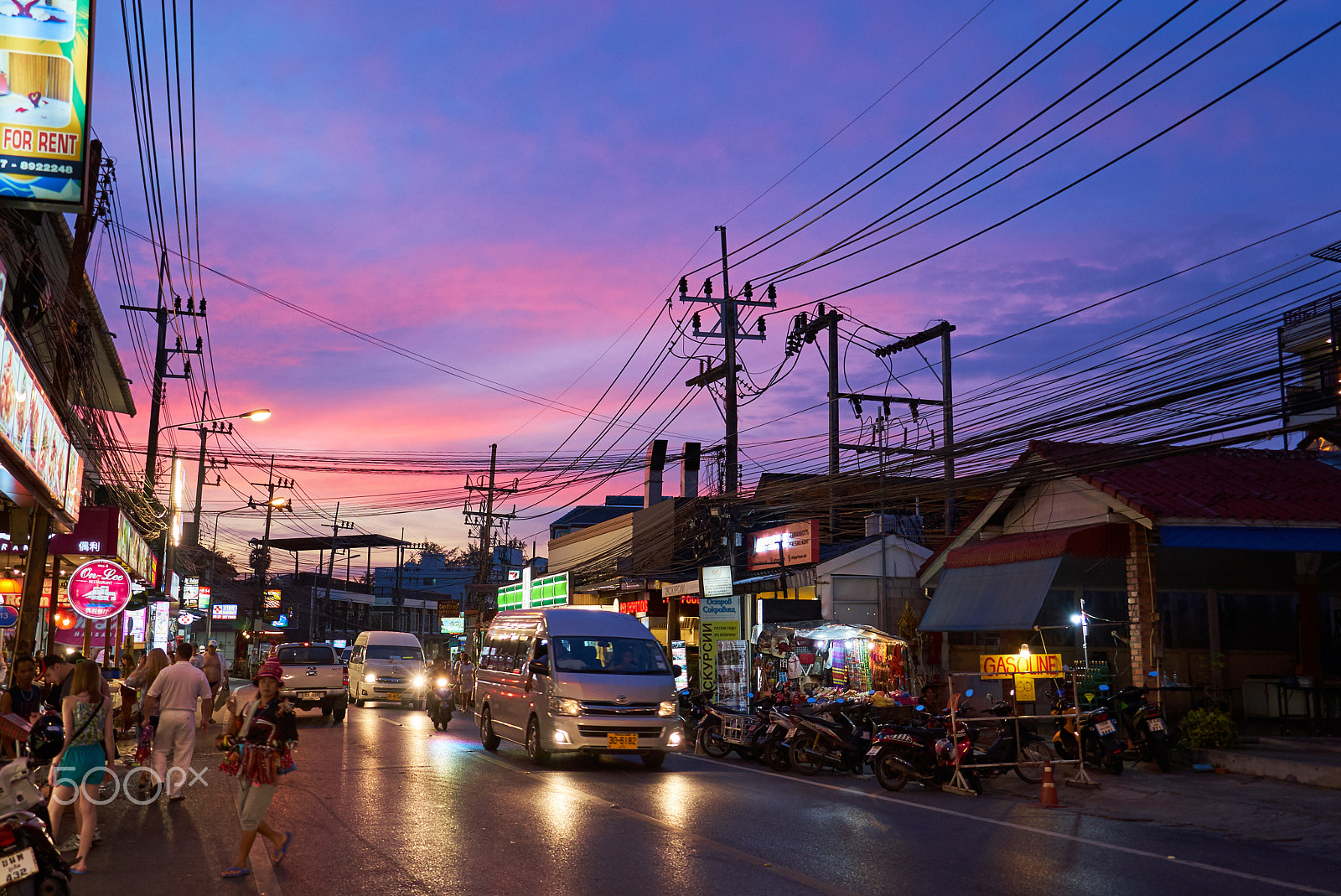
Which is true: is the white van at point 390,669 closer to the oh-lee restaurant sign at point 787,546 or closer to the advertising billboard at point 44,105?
the oh-lee restaurant sign at point 787,546

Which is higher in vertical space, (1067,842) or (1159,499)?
(1159,499)

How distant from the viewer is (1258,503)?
18578 mm

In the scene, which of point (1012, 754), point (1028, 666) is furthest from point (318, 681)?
point (1028, 666)

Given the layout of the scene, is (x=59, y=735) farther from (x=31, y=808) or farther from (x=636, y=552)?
(x=636, y=552)

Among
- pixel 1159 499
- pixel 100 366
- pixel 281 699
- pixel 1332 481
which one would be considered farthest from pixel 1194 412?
pixel 100 366

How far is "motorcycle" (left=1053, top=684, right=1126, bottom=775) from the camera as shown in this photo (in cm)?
1517

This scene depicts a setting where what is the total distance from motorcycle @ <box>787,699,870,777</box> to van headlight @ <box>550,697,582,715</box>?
3.31 meters

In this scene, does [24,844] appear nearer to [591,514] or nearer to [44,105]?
[44,105]

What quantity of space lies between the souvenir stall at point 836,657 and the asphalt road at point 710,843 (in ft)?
30.5

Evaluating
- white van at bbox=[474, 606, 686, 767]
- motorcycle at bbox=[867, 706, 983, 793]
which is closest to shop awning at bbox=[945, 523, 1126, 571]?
motorcycle at bbox=[867, 706, 983, 793]

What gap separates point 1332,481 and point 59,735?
2056 cm

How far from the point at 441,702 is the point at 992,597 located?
40.6 ft

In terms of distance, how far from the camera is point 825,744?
16484 millimetres

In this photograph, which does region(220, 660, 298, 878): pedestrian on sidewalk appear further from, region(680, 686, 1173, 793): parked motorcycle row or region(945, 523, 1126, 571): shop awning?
region(945, 523, 1126, 571): shop awning
